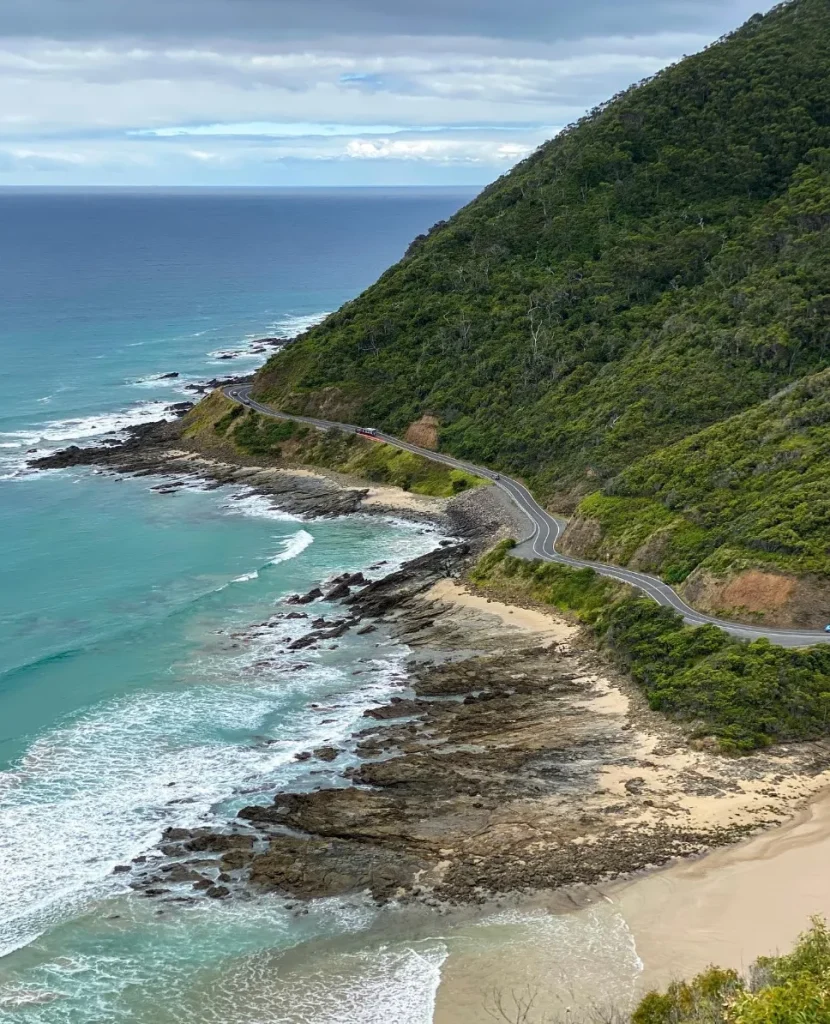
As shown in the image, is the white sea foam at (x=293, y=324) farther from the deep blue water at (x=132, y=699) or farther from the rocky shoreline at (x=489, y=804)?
the rocky shoreline at (x=489, y=804)

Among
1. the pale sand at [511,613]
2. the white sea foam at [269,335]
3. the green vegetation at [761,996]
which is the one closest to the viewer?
the green vegetation at [761,996]

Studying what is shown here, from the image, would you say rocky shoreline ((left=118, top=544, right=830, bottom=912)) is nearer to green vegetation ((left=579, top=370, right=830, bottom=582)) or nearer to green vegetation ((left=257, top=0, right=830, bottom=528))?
green vegetation ((left=579, top=370, right=830, bottom=582))

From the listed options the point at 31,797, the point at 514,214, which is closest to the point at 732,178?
the point at 514,214

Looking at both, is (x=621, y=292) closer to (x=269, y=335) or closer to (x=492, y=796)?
(x=492, y=796)

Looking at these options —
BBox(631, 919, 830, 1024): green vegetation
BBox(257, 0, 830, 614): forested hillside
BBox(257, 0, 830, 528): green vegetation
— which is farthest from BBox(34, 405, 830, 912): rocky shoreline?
BBox(257, 0, 830, 528): green vegetation

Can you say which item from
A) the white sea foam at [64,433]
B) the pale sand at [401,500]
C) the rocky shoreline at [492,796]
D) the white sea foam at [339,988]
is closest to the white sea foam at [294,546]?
the pale sand at [401,500]

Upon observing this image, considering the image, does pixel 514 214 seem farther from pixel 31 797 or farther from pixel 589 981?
pixel 589 981
